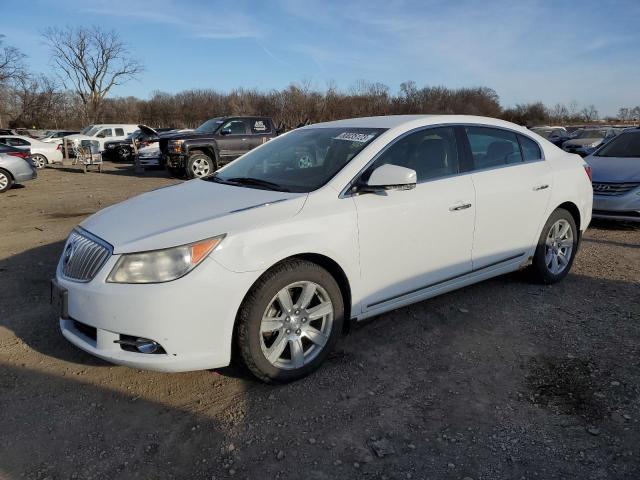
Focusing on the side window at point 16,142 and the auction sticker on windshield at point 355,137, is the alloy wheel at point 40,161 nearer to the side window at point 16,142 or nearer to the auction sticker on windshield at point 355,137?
the side window at point 16,142

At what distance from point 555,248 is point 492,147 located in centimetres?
130

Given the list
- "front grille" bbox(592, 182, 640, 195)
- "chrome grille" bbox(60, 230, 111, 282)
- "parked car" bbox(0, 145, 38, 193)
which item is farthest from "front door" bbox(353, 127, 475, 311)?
"parked car" bbox(0, 145, 38, 193)

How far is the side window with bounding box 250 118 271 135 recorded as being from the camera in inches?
599

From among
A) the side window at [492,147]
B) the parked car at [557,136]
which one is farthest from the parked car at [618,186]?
the parked car at [557,136]

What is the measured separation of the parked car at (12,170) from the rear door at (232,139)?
16.7 feet

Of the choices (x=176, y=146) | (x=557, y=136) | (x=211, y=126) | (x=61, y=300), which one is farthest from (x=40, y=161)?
(x=557, y=136)

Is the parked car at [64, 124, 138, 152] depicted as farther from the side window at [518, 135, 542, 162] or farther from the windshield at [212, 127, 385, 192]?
the side window at [518, 135, 542, 162]

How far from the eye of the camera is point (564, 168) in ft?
15.2

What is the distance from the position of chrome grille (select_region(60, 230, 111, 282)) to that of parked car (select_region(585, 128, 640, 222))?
6925 millimetres

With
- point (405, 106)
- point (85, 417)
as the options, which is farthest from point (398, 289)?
point (405, 106)

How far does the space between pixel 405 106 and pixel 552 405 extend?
71.5 metres

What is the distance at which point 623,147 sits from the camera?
825 cm

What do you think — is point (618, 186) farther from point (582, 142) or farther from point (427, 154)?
point (582, 142)

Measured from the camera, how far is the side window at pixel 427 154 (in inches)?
139
